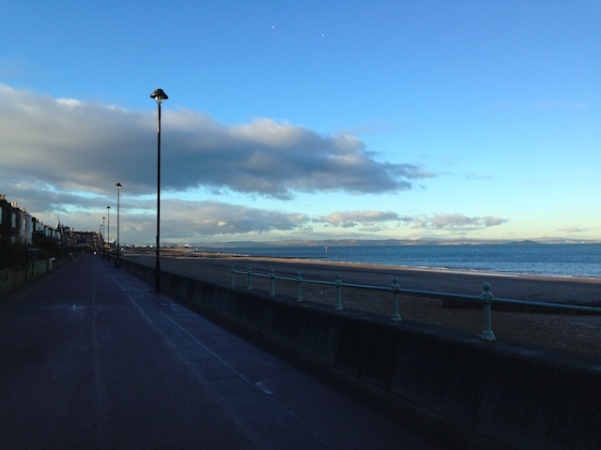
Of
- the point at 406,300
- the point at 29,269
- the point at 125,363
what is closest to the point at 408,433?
the point at 125,363

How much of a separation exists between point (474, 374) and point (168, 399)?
3893 mm

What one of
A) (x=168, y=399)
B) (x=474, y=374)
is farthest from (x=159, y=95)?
(x=474, y=374)

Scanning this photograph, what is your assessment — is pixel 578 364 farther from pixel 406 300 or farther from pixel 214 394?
pixel 406 300

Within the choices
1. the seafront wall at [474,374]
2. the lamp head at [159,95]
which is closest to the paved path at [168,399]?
the seafront wall at [474,374]

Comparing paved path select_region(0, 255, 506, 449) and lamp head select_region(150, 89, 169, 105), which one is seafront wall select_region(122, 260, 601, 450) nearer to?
paved path select_region(0, 255, 506, 449)

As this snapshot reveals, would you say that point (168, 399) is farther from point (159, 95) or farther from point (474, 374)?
point (159, 95)

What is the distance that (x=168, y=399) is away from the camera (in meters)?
7.30

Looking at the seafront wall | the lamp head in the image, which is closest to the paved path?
the seafront wall

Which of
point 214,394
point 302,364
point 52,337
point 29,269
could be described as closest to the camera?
point 214,394

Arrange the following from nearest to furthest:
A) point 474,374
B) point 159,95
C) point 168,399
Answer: point 474,374 → point 168,399 → point 159,95

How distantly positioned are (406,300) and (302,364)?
16.1 meters

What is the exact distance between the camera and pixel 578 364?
502cm

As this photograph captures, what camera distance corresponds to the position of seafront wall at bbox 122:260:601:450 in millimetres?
4789

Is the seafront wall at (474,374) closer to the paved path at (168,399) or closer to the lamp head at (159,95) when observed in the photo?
the paved path at (168,399)
